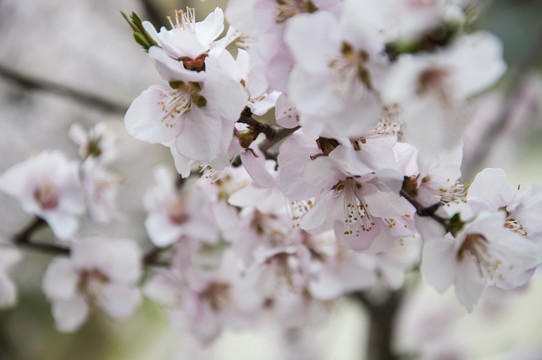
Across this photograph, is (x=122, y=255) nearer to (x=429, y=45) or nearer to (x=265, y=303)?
(x=265, y=303)

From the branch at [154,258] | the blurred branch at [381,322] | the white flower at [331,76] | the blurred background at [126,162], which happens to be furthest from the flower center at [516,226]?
the blurred background at [126,162]

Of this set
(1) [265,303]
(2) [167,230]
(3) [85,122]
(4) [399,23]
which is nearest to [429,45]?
(4) [399,23]

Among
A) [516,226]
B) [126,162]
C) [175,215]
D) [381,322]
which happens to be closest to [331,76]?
[516,226]

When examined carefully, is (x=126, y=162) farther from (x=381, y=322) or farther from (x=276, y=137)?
(x=276, y=137)

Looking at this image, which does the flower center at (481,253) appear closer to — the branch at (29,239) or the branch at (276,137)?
the branch at (276,137)

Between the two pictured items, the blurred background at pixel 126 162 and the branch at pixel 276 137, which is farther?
the blurred background at pixel 126 162

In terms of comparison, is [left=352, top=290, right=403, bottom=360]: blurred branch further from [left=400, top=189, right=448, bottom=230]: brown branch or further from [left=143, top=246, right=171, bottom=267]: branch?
[left=400, top=189, right=448, bottom=230]: brown branch
